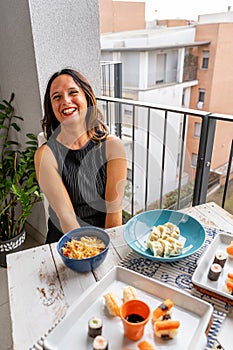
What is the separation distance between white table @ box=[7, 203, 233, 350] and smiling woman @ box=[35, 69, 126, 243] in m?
0.29

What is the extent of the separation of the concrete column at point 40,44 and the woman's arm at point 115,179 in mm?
722

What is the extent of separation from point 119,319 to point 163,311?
0.11m

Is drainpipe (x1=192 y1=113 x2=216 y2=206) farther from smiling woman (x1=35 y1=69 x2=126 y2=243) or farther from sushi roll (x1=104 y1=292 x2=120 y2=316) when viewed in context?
sushi roll (x1=104 y1=292 x2=120 y2=316)

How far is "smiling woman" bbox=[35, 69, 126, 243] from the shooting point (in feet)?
4.12

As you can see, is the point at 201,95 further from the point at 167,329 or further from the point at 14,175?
the point at 167,329

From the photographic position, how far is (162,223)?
3.67 feet

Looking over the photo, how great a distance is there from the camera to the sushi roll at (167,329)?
2.11ft

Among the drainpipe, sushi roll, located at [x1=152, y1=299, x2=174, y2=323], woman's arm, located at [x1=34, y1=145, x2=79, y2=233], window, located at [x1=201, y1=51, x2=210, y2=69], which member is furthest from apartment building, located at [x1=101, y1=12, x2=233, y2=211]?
sushi roll, located at [x1=152, y1=299, x2=174, y2=323]

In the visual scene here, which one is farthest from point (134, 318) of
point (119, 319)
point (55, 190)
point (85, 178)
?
point (85, 178)

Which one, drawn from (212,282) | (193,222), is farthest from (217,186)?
(212,282)

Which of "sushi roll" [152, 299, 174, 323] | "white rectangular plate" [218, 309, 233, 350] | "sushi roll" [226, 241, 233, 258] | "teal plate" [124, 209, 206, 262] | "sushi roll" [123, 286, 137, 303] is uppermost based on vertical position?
"sushi roll" [152, 299, 174, 323]

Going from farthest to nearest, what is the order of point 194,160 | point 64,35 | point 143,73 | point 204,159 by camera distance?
→ point 143,73, point 64,35, point 194,160, point 204,159

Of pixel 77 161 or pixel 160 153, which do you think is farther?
pixel 160 153

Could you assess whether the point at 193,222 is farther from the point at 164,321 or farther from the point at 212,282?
the point at 164,321
